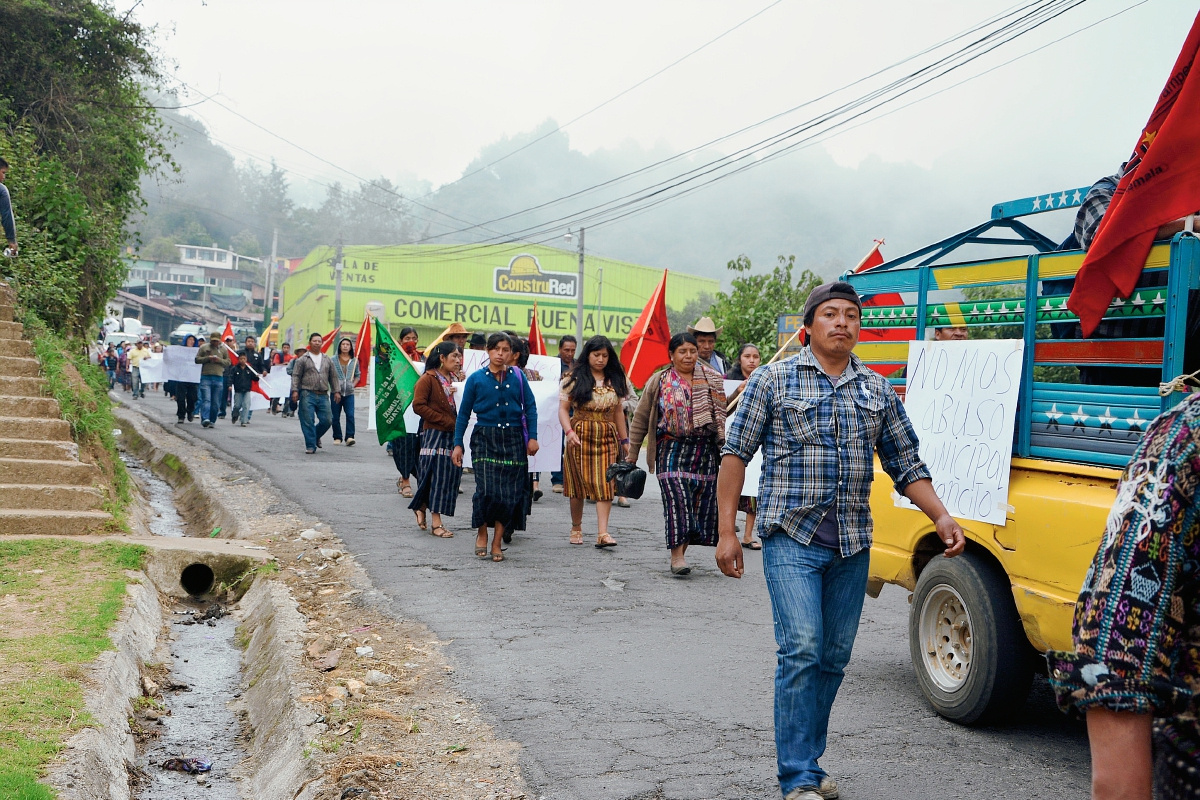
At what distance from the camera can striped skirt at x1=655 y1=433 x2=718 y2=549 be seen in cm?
802

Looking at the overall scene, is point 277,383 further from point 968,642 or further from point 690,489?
point 968,642

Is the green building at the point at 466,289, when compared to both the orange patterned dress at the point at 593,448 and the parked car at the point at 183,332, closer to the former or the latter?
the parked car at the point at 183,332

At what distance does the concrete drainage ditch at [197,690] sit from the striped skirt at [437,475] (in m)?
1.69

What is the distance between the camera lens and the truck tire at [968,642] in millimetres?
4371

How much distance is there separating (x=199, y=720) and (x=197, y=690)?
0.52 m

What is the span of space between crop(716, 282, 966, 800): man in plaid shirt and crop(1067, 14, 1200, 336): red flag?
33.9 inches

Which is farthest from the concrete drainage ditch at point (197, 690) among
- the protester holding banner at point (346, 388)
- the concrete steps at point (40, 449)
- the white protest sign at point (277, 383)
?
the white protest sign at point (277, 383)

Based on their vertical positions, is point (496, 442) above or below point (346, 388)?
below

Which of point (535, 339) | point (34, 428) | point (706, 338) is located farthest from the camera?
point (535, 339)

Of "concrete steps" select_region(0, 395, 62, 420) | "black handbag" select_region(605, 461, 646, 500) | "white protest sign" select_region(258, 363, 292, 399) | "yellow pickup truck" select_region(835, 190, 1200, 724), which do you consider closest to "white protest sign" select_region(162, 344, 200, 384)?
"white protest sign" select_region(258, 363, 292, 399)

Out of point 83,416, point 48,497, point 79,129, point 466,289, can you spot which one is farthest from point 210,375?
point 466,289

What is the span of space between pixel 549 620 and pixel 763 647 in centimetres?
137

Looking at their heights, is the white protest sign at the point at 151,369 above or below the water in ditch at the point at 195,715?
above

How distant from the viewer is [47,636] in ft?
17.8
